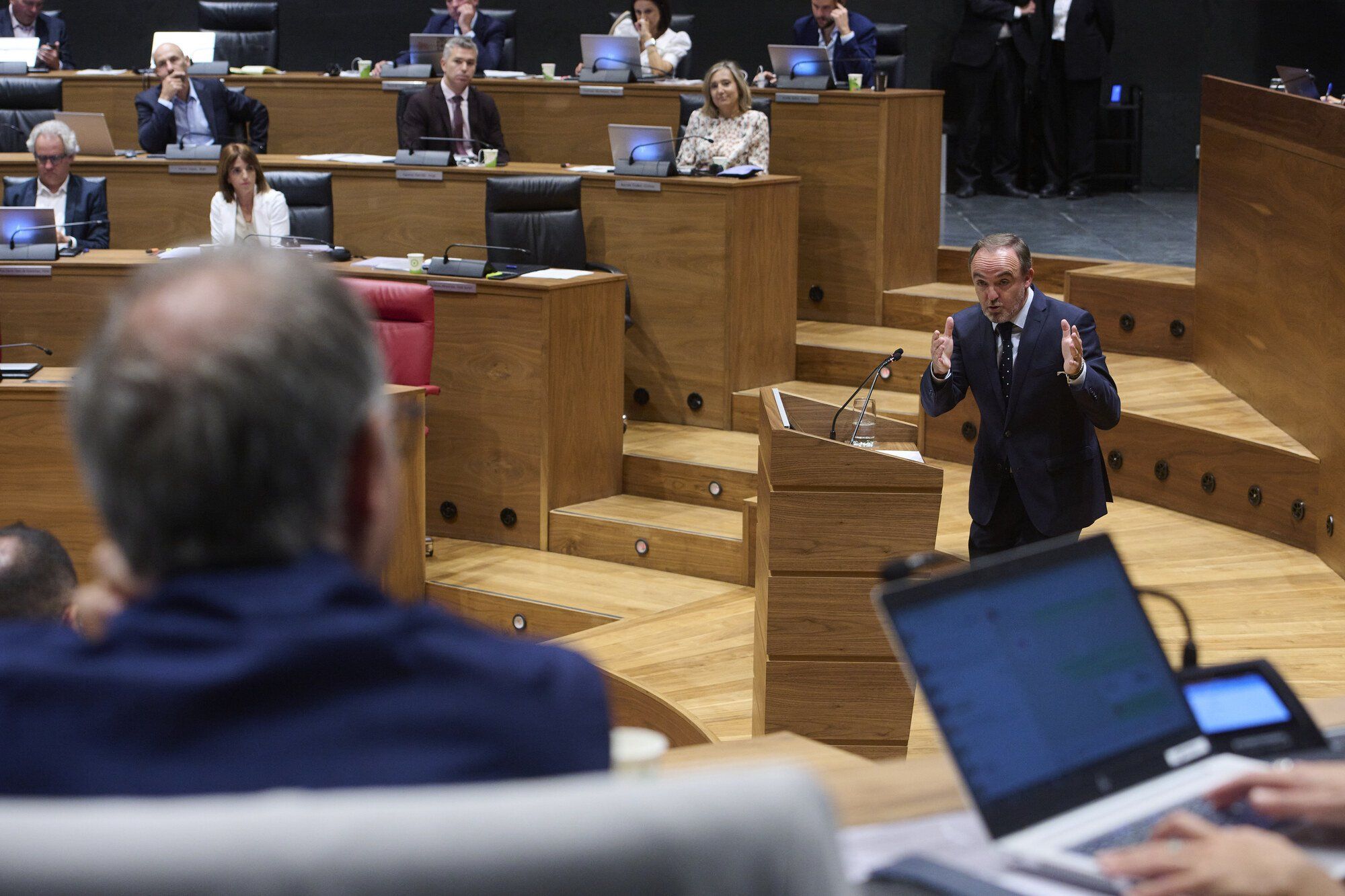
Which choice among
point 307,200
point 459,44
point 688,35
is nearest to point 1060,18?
point 688,35

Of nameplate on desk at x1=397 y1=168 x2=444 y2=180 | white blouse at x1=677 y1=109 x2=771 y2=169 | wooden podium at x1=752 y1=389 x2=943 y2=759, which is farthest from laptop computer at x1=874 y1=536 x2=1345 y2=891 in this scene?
nameplate on desk at x1=397 y1=168 x2=444 y2=180

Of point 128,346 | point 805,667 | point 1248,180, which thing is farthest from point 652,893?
point 1248,180

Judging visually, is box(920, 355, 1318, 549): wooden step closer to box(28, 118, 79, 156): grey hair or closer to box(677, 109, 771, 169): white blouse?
box(677, 109, 771, 169): white blouse

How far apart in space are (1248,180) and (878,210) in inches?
62.6

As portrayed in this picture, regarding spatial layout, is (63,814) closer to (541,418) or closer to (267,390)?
(267,390)

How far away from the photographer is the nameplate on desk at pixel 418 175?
6398mm

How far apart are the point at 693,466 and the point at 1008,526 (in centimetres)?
194

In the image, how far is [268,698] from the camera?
70 cm

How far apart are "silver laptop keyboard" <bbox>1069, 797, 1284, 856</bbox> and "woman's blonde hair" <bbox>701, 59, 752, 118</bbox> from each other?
553 centimetres

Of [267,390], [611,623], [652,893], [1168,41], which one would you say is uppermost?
[1168,41]

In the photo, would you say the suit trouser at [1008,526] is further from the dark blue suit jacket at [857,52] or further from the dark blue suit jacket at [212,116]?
the dark blue suit jacket at [212,116]

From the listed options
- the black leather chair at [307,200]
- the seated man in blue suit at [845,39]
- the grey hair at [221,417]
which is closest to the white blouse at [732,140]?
the seated man in blue suit at [845,39]

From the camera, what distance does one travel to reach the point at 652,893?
24.3 inches

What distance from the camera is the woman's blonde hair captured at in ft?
21.0
